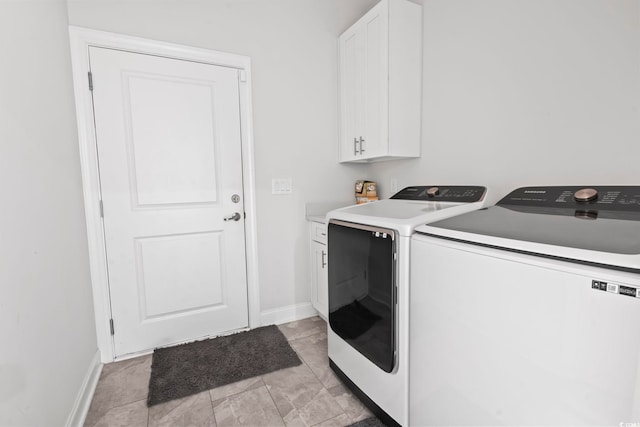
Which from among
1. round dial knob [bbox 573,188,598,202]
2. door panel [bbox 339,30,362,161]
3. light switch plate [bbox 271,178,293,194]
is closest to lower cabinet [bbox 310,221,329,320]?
light switch plate [bbox 271,178,293,194]

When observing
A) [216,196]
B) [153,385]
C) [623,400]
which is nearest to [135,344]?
[153,385]

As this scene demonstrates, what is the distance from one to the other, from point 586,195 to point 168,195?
2.24m

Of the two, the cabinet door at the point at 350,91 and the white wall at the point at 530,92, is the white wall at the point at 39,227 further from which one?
the white wall at the point at 530,92

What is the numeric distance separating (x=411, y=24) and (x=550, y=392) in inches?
84.2

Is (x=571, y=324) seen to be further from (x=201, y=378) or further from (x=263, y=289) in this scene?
(x=263, y=289)

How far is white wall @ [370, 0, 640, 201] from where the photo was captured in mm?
1201

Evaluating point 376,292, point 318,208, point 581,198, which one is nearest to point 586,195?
point 581,198

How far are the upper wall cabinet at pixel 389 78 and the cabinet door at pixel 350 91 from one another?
14 millimetres

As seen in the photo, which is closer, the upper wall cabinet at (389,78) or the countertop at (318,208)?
the upper wall cabinet at (389,78)

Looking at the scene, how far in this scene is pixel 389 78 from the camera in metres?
2.00

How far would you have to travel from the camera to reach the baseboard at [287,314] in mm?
2418

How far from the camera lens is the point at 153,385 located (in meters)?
1.71

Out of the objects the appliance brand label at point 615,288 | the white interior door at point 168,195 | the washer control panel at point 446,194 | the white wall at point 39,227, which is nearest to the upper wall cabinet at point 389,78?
the washer control panel at point 446,194

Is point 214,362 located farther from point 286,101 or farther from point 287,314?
point 286,101
